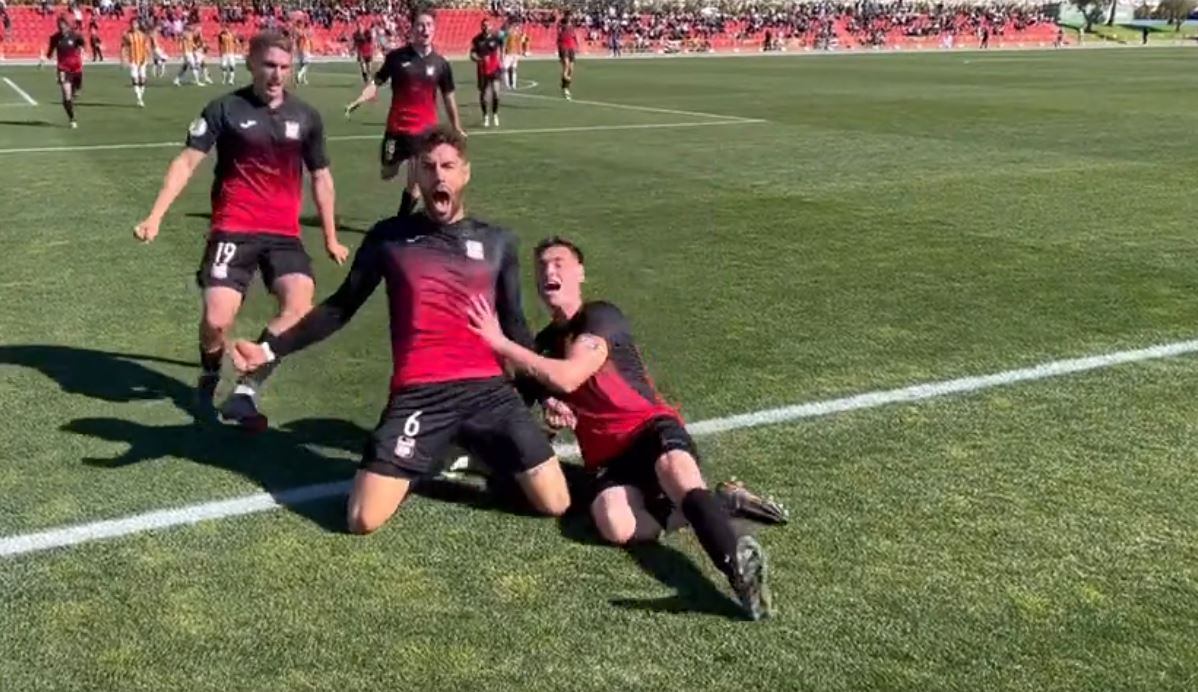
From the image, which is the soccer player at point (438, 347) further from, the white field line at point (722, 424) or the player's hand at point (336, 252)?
the player's hand at point (336, 252)

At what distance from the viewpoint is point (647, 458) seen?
5.06m

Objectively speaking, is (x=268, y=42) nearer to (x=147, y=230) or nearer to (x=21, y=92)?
(x=147, y=230)

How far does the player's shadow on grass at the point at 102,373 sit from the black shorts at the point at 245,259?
0.76 m

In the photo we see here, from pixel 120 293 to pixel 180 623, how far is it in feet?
19.4

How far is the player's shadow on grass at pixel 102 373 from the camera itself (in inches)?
277

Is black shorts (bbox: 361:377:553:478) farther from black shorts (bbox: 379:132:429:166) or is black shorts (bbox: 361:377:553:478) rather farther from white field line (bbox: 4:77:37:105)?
white field line (bbox: 4:77:37:105)

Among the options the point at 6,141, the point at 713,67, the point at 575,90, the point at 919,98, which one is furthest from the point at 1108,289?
the point at 713,67

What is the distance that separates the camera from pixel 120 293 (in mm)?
9570

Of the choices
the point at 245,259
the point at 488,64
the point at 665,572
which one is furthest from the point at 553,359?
the point at 488,64

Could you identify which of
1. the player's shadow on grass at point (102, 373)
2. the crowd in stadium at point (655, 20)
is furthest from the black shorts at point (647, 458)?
the crowd in stadium at point (655, 20)

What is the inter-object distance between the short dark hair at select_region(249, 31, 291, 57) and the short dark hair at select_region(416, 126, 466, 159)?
1.75m

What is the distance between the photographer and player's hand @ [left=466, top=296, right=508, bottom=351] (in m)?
4.71

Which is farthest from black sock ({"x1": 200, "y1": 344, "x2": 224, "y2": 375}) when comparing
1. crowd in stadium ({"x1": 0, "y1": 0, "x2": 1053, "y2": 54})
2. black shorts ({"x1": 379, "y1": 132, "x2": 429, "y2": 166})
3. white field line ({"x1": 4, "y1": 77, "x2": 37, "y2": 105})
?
crowd in stadium ({"x1": 0, "y1": 0, "x2": 1053, "y2": 54})

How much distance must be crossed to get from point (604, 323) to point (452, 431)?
83 centimetres
